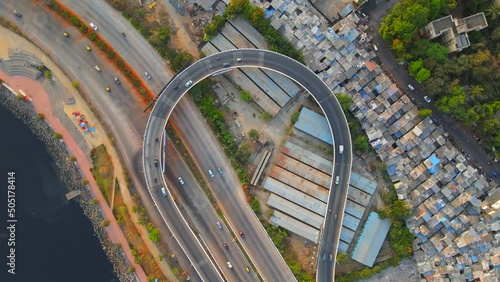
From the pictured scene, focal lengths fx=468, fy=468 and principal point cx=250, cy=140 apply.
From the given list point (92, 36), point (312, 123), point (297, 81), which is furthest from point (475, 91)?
point (92, 36)

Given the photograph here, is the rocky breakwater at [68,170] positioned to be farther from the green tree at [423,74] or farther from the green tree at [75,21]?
the green tree at [423,74]

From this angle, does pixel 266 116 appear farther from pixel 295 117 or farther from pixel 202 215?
pixel 202 215

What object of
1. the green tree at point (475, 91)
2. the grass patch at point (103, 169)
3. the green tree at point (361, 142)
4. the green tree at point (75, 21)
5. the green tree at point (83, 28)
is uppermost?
the green tree at point (75, 21)

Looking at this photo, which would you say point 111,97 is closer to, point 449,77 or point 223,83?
point 223,83

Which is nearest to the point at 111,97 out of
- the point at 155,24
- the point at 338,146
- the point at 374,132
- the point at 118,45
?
the point at 118,45

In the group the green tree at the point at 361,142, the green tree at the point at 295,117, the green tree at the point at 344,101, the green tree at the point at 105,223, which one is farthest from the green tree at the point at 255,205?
the green tree at the point at 105,223
